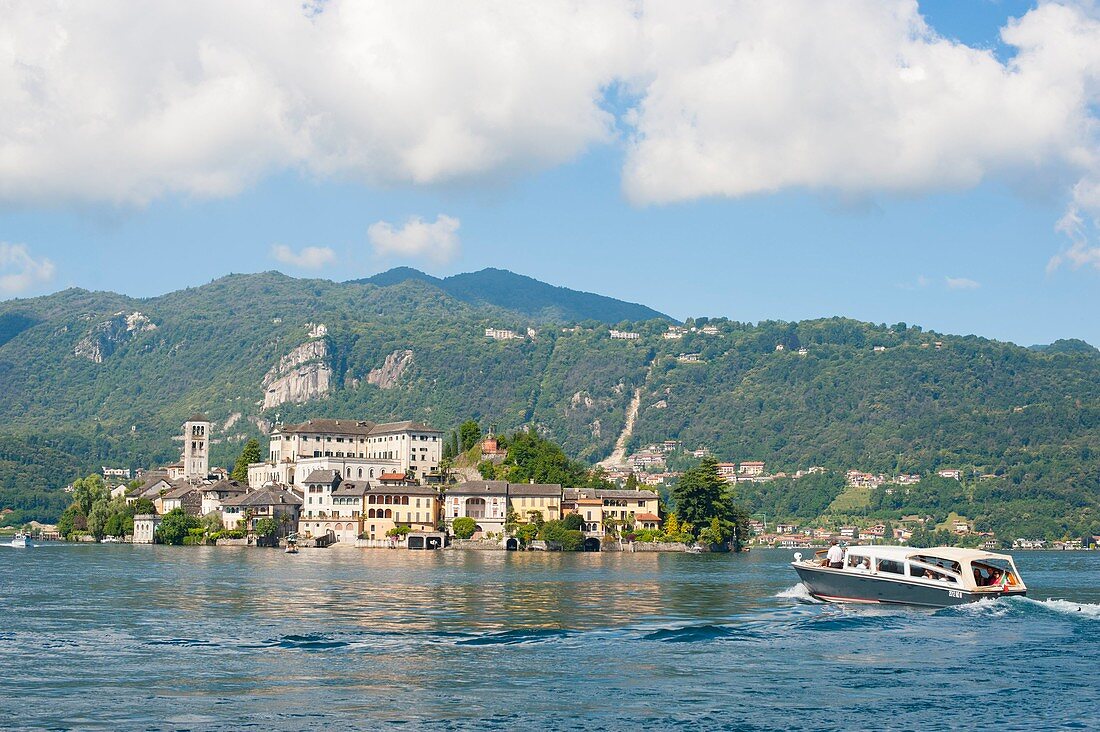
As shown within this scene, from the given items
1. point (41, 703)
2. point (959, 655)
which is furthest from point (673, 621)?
point (41, 703)

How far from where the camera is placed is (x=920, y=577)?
63.7 metres

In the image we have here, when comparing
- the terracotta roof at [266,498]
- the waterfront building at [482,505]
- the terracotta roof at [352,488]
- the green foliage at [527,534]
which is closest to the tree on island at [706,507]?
the green foliage at [527,534]

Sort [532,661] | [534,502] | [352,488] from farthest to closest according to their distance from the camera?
[352,488] < [534,502] < [532,661]

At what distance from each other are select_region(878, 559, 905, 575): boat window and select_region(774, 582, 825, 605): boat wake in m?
3.57

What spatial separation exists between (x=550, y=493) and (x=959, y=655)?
132 meters

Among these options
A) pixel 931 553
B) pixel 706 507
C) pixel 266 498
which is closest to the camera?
pixel 931 553

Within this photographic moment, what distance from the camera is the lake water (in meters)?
35.4

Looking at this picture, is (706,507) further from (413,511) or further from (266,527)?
(266,527)

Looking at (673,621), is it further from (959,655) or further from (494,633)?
(959,655)

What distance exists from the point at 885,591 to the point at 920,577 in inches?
70.3

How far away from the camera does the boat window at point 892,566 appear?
64.4 m

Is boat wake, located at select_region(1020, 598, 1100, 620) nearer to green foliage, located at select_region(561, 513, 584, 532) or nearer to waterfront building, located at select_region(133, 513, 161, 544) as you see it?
green foliage, located at select_region(561, 513, 584, 532)

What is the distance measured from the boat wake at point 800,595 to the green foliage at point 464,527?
9798 cm

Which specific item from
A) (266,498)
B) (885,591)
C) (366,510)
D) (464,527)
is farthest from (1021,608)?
(266,498)
